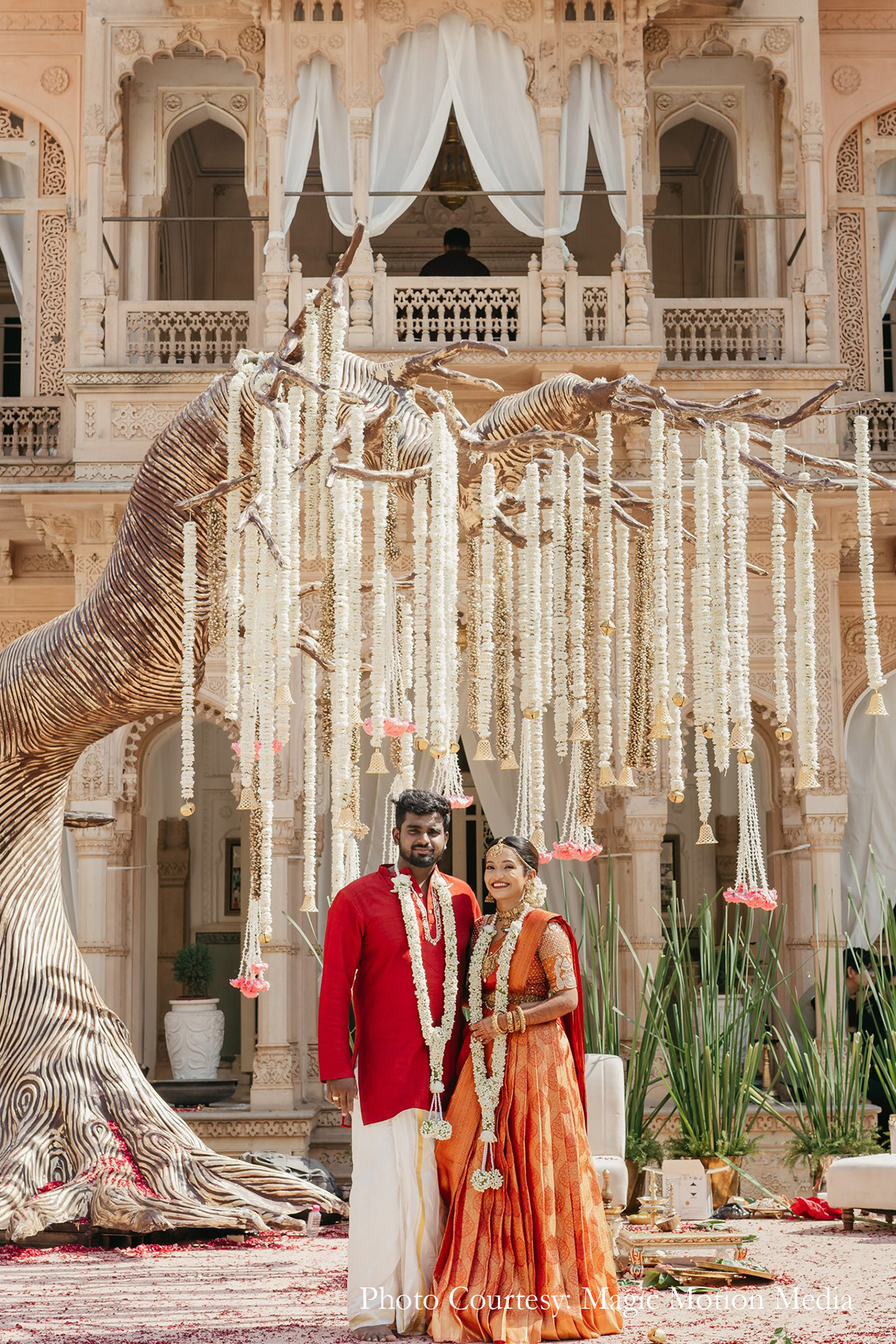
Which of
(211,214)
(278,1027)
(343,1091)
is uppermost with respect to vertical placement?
(211,214)

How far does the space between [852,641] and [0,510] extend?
5.41 m

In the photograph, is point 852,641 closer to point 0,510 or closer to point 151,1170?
point 0,510

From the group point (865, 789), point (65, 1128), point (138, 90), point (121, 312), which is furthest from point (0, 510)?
point (865, 789)

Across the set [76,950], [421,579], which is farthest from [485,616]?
[76,950]

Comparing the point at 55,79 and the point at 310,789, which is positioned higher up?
the point at 55,79

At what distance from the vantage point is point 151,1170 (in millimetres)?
5566

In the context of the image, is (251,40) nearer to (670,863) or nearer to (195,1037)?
(195,1037)

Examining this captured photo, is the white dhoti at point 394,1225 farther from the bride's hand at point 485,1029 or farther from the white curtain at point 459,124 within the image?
the white curtain at point 459,124

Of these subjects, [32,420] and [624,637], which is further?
[32,420]

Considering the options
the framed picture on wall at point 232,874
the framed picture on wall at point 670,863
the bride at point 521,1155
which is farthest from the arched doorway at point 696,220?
the bride at point 521,1155

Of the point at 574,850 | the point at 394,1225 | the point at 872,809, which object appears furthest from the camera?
the point at 872,809

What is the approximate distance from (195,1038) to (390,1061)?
5.73 meters

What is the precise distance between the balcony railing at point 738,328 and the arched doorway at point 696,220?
6.60ft

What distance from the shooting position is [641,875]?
905cm
